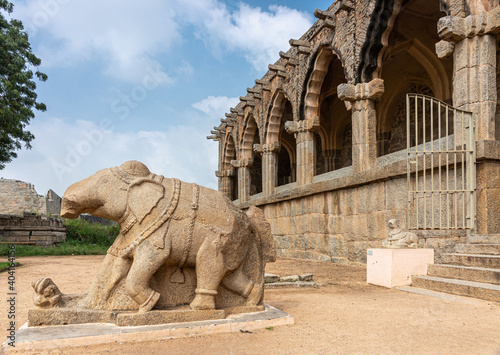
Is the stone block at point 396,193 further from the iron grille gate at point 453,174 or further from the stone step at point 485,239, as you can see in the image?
the stone step at point 485,239

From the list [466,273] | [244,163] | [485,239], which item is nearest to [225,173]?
[244,163]

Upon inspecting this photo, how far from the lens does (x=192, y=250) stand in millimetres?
3094

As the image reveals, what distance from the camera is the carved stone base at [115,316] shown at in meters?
2.87

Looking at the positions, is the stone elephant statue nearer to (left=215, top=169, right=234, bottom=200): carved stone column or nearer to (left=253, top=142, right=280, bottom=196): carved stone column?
(left=253, top=142, right=280, bottom=196): carved stone column

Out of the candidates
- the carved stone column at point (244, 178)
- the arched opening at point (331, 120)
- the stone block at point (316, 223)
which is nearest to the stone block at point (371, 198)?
the stone block at point (316, 223)

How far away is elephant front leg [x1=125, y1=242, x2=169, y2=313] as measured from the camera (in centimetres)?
291

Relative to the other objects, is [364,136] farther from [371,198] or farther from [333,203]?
[333,203]

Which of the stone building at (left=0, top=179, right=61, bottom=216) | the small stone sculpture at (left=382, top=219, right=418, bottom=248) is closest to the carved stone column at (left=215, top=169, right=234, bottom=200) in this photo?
the stone building at (left=0, top=179, right=61, bottom=216)

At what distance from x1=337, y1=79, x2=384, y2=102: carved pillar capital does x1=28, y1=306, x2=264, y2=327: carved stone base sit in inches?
285

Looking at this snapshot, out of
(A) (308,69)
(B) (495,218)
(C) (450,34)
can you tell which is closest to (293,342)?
(B) (495,218)

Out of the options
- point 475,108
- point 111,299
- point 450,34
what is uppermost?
point 450,34

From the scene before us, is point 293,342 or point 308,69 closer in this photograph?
point 293,342

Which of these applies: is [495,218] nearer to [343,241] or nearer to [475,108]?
[475,108]

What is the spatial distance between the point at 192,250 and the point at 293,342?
3.36 ft
